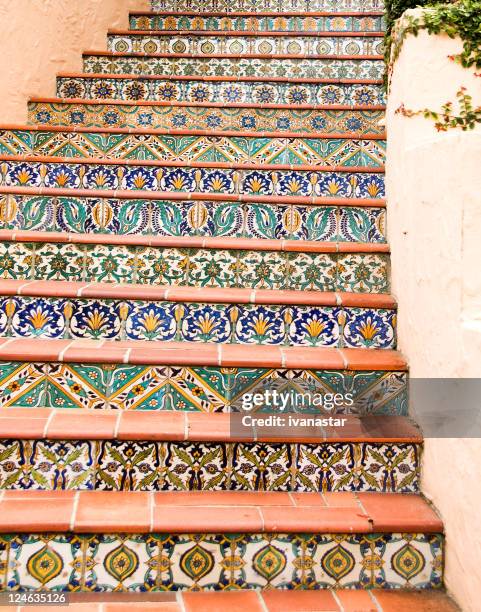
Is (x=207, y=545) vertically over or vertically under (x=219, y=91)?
under

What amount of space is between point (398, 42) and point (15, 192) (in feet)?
4.94

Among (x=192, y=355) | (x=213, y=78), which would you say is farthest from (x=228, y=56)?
(x=192, y=355)

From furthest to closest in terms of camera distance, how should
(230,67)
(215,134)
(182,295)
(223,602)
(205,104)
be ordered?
(230,67) < (205,104) < (215,134) < (182,295) < (223,602)

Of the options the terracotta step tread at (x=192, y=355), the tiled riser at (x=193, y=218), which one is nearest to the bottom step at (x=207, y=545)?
the terracotta step tread at (x=192, y=355)

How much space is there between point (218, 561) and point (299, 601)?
22 cm

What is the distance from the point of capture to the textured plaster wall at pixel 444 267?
4.28 feet

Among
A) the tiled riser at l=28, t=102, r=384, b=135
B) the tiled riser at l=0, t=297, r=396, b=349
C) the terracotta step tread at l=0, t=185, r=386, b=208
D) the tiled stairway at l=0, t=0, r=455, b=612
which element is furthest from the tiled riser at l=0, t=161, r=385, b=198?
the tiled riser at l=0, t=297, r=396, b=349

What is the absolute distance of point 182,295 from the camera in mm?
1821

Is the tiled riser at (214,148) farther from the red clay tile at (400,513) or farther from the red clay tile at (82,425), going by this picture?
the red clay tile at (400,513)

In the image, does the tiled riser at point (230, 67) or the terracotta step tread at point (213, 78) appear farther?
the tiled riser at point (230, 67)

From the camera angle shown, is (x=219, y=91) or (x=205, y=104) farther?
(x=219, y=91)

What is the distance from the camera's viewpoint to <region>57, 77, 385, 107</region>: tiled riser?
296 cm

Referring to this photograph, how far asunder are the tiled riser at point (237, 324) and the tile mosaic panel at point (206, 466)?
413 millimetres

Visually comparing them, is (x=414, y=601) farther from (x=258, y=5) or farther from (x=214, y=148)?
(x=258, y=5)
